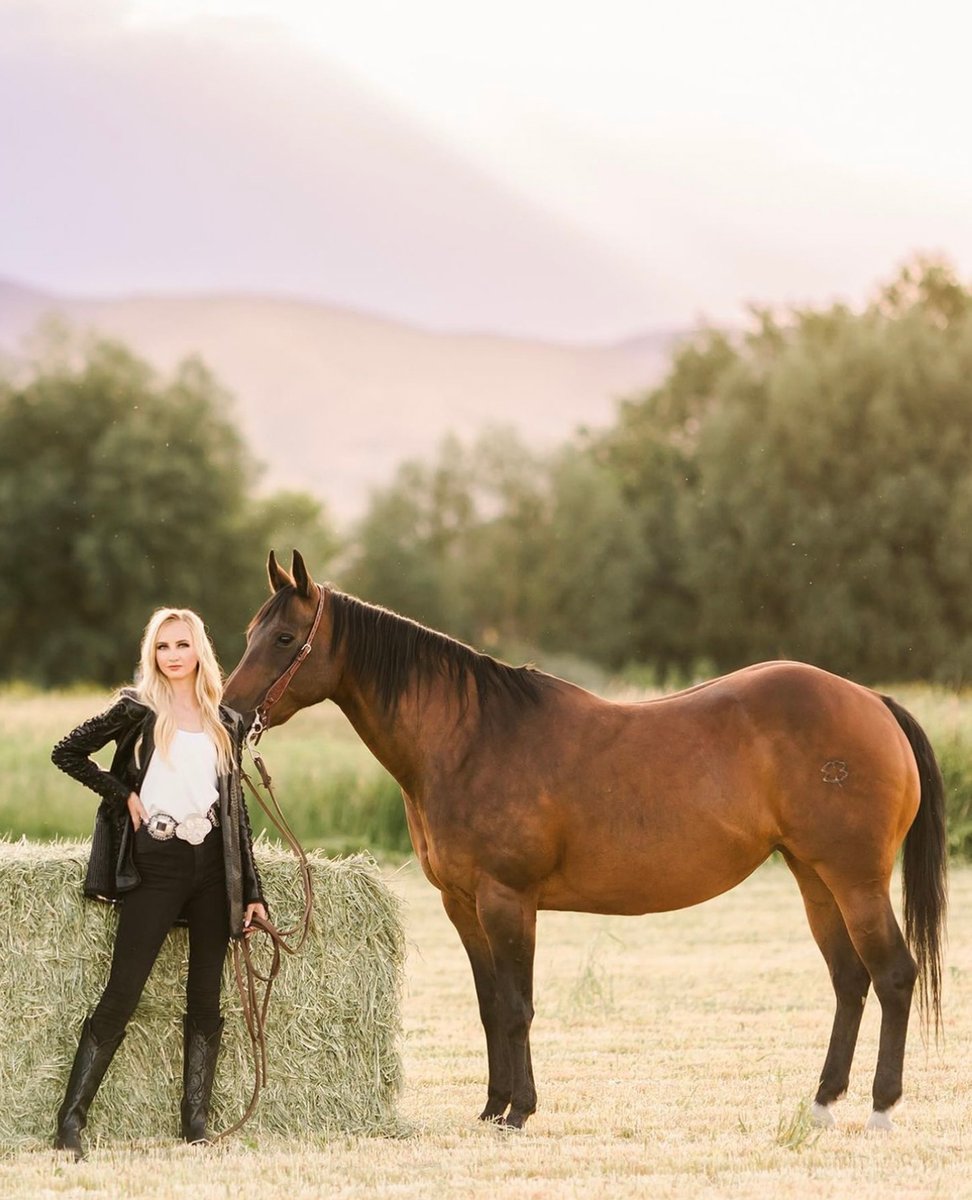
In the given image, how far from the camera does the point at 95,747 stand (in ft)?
17.8

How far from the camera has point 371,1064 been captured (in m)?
5.82

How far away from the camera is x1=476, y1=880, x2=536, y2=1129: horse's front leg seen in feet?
18.5

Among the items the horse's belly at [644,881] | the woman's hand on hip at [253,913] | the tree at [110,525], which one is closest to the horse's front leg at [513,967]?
the horse's belly at [644,881]

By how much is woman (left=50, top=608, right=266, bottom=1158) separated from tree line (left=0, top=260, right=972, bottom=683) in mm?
25689

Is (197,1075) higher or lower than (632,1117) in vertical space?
higher

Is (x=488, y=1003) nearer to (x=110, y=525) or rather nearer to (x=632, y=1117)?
(x=632, y=1117)

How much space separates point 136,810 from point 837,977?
9.16 feet

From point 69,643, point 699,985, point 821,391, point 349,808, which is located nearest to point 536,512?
point 821,391

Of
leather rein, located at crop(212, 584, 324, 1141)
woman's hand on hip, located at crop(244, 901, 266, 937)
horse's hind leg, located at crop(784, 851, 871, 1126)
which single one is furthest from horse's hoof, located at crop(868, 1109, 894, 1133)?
woman's hand on hip, located at crop(244, 901, 266, 937)

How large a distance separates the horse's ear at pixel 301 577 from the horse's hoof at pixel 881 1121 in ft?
9.25

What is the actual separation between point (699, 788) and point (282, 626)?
5.50 feet

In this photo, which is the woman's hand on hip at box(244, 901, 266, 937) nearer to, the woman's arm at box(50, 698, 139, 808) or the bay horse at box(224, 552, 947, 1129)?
the woman's arm at box(50, 698, 139, 808)

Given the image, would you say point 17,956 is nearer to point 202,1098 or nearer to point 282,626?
point 202,1098

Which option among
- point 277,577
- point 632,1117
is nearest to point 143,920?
point 277,577
